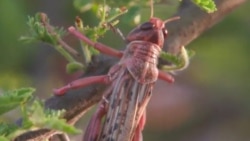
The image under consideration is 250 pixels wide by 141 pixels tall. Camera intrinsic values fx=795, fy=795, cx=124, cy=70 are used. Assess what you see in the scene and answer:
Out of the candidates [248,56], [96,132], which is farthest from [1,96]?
[248,56]

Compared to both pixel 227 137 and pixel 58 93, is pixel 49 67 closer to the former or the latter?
pixel 227 137

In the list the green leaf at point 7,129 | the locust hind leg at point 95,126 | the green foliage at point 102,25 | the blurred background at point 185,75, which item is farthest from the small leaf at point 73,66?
the green leaf at point 7,129

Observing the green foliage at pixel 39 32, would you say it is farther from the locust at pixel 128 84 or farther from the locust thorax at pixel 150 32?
the locust thorax at pixel 150 32

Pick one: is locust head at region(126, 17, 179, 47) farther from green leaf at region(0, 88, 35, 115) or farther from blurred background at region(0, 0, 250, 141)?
green leaf at region(0, 88, 35, 115)

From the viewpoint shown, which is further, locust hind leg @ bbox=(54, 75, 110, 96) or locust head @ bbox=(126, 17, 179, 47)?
locust head @ bbox=(126, 17, 179, 47)

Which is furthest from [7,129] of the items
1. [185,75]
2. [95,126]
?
[185,75]

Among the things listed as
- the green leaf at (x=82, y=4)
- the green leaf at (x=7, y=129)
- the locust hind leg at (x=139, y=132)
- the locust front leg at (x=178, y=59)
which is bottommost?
the locust hind leg at (x=139, y=132)

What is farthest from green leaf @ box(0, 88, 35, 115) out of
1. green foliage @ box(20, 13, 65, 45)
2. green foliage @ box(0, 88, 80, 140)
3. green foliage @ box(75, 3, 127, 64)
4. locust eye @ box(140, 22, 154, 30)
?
locust eye @ box(140, 22, 154, 30)
